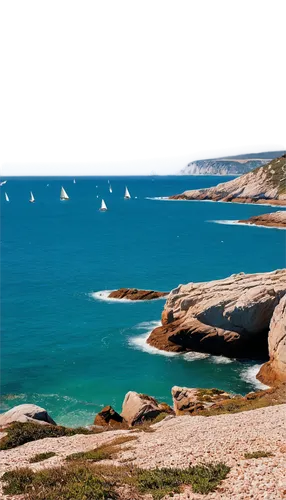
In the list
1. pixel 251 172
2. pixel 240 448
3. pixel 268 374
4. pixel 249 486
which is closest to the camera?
pixel 249 486

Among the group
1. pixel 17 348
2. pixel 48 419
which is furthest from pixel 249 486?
pixel 17 348

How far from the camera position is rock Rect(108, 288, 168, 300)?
164 feet

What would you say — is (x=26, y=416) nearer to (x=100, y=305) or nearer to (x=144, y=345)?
(x=144, y=345)

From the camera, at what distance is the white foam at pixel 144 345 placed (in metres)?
36.4

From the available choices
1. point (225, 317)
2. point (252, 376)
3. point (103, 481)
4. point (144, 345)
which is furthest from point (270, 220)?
point (103, 481)

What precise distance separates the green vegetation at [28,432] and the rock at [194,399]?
545cm

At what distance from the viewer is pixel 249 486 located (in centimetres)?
995

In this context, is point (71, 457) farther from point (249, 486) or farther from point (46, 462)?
point (249, 486)

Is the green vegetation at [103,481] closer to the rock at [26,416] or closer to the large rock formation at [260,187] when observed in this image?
the rock at [26,416]

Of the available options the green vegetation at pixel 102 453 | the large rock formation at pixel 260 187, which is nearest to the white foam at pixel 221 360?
the green vegetation at pixel 102 453

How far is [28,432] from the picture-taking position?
62.7 feet

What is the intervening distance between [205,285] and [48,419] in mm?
18708

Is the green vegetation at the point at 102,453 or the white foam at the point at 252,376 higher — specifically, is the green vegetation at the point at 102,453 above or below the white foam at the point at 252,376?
above

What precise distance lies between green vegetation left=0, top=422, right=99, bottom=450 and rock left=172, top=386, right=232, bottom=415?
17.9ft
